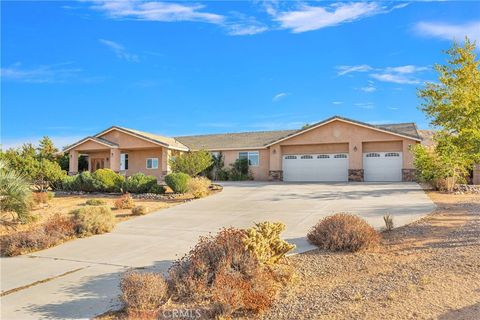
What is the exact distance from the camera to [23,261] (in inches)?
401

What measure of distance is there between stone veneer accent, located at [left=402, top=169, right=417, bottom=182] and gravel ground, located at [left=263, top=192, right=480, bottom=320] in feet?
63.9

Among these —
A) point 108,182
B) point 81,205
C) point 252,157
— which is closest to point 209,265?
point 81,205

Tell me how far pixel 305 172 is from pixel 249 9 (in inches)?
824

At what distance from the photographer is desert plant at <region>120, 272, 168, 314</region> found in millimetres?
6434

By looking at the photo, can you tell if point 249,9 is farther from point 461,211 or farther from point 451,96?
point 451,96

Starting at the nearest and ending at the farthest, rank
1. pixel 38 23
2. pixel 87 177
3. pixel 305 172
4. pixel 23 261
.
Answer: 1. pixel 23 261
2. pixel 38 23
3. pixel 87 177
4. pixel 305 172

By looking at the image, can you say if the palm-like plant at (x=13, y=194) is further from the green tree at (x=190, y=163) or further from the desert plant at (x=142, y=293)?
the green tree at (x=190, y=163)

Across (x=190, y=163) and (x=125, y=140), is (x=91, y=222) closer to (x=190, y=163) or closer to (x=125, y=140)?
(x=190, y=163)

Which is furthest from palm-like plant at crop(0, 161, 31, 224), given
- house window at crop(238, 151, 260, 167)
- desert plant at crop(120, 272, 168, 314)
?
house window at crop(238, 151, 260, 167)

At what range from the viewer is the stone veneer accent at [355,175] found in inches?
1229

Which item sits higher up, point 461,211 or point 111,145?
point 111,145

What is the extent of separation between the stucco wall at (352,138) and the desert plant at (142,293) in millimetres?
26725

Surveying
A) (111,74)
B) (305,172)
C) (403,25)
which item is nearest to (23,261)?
(111,74)

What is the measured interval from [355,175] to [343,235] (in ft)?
74.4
